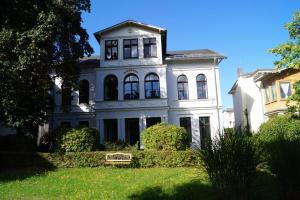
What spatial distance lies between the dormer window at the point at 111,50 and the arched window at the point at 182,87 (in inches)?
259

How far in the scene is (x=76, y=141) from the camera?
2167 cm

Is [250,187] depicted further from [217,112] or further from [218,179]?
[217,112]

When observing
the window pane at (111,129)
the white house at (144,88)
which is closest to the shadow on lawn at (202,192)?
the white house at (144,88)

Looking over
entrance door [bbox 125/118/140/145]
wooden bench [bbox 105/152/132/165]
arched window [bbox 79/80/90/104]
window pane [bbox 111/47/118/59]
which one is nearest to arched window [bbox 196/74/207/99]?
entrance door [bbox 125/118/140/145]

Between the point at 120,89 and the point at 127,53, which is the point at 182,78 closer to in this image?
the point at 127,53

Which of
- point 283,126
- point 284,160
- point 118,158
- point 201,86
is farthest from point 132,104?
point 284,160

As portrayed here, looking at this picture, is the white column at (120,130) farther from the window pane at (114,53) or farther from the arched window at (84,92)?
the window pane at (114,53)

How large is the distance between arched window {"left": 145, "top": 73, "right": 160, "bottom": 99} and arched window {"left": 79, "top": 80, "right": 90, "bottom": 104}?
6.18 metres

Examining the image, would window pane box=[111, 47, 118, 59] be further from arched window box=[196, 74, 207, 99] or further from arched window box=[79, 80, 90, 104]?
arched window box=[196, 74, 207, 99]

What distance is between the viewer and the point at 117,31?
32781 millimetres

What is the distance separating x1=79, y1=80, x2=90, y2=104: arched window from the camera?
33938mm

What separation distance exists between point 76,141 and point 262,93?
22375 millimetres

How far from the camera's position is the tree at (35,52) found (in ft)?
68.6

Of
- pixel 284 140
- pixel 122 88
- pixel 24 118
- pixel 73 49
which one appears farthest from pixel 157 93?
pixel 284 140
